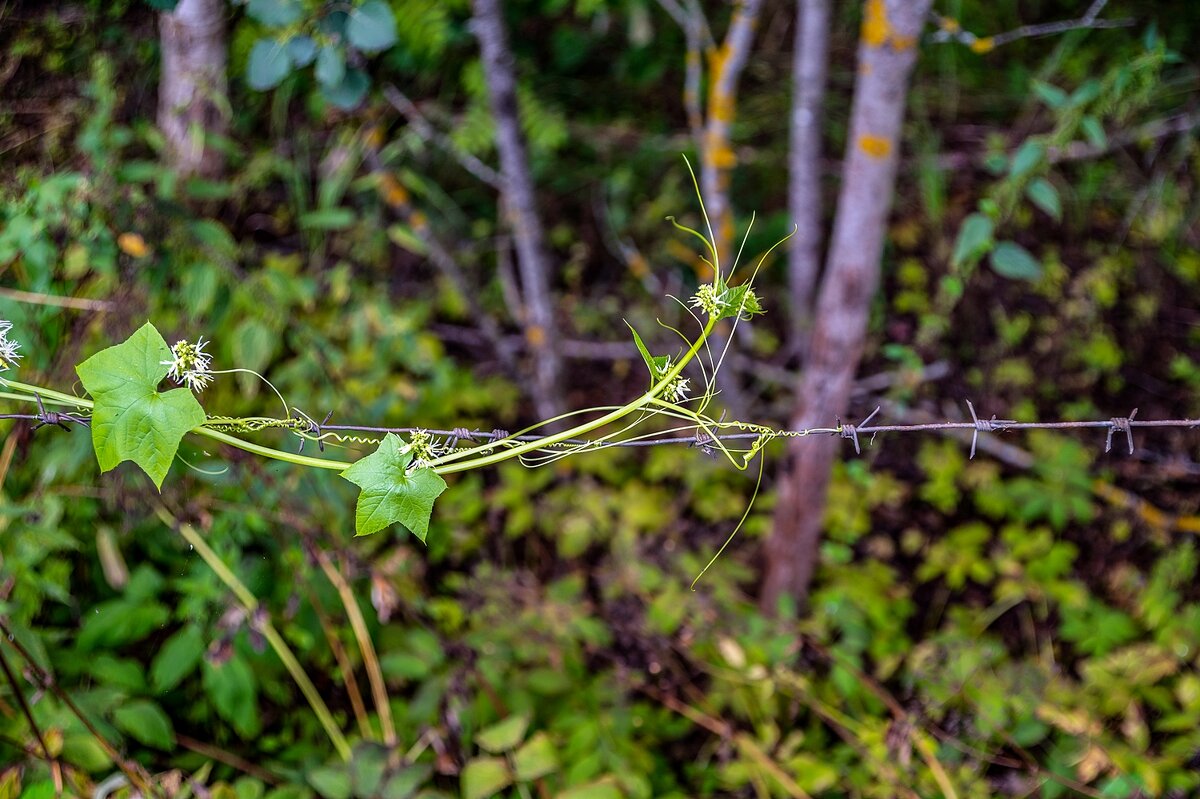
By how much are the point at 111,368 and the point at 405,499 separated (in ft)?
1.30

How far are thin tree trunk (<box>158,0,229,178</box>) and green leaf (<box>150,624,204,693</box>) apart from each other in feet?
4.39

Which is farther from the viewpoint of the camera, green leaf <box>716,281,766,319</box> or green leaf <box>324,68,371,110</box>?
green leaf <box>324,68,371,110</box>

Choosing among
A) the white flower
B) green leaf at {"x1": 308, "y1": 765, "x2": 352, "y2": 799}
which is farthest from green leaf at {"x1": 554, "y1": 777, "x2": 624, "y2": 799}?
the white flower

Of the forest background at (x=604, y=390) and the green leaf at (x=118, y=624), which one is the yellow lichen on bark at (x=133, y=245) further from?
the green leaf at (x=118, y=624)

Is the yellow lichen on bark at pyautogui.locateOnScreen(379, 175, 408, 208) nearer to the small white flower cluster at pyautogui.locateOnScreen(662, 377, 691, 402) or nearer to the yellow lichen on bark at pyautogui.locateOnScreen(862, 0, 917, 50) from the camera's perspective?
the yellow lichen on bark at pyautogui.locateOnScreen(862, 0, 917, 50)

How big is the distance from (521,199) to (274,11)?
2.73 ft

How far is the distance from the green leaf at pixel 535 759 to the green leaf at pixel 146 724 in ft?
2.24

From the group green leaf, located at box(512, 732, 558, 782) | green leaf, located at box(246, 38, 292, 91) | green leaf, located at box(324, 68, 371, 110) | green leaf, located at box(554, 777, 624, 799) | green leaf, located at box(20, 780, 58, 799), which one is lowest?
green leaf, located at box(554, 777, 624, 799)

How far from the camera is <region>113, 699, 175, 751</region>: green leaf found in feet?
4.98

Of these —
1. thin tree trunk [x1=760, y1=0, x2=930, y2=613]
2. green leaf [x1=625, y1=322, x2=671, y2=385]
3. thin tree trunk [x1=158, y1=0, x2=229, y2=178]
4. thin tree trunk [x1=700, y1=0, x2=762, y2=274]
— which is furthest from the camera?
thin tree trunk [x1=158, y1=0, x2=229, y2=178]

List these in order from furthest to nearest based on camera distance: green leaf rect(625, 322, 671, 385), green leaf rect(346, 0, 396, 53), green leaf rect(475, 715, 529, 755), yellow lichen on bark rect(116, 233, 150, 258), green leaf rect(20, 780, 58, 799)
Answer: yellow lichen on bark rect(116, 233, 150, 258)
green leaf rect(475, 715, 529, 755)
green leaf rect(346, 0, 396, 53)
green leaf rect(20, 780, 58, 799)
green leaf rect(625, 322, 671, 385)

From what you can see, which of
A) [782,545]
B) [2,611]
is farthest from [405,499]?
[782,545]

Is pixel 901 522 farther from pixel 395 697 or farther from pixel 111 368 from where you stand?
pixel 111 368

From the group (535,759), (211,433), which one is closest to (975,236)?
(535,759)
